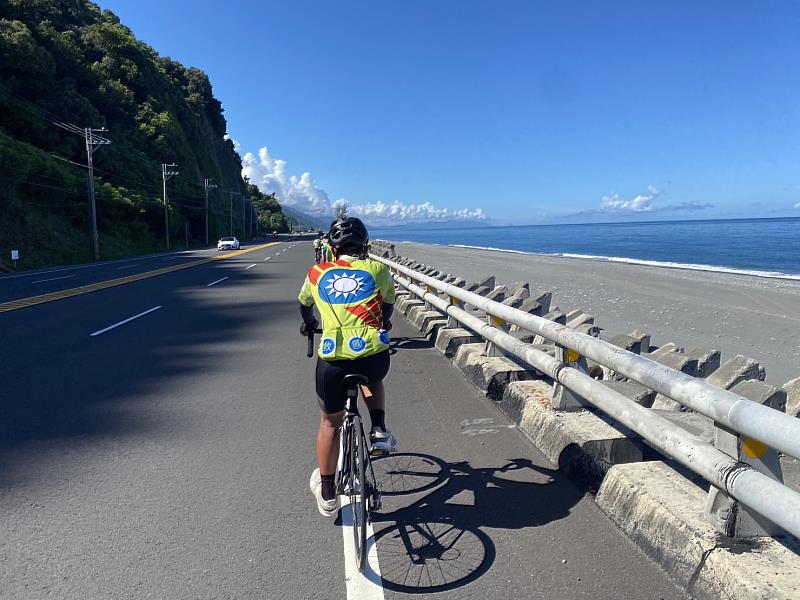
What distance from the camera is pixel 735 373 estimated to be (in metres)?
3.93

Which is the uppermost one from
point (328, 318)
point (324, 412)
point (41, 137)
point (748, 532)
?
point (41, 137)

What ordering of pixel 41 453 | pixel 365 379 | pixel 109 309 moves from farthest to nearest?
pixel 109 309 → pixel 41 453 → pixel 365 379

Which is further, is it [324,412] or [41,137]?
[41,137]

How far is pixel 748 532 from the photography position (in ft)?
9.62

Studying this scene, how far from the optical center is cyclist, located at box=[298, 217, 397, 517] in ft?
11.1

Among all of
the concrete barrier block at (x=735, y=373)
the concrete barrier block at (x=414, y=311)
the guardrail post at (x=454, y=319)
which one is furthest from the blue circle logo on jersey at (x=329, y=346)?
the concrete barrier block at (x=414, y=311)

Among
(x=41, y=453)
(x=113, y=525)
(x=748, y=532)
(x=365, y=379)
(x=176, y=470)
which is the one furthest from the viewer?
(x=41, y=453)

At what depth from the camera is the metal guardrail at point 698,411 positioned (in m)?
2.45

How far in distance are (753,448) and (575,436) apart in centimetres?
164

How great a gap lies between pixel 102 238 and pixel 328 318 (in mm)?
50659

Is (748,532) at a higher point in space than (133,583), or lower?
higher

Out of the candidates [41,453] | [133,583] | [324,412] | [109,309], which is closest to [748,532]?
[324,412]

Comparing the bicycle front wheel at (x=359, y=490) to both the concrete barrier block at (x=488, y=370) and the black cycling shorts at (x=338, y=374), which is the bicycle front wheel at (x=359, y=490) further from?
the concrete barrier block at (x=488, y=370)

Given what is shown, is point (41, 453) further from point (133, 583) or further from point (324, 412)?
point (324, 412)
